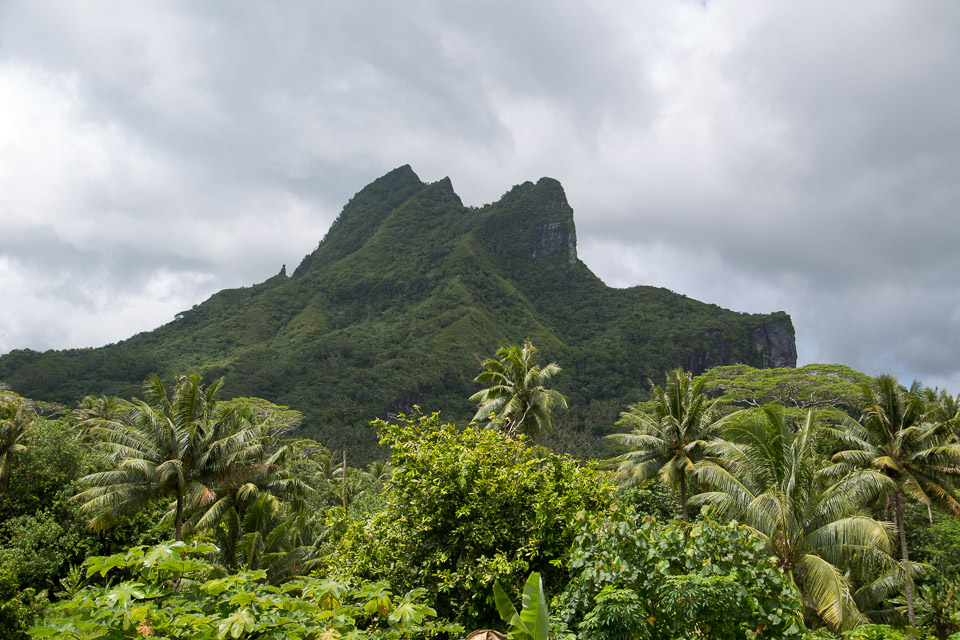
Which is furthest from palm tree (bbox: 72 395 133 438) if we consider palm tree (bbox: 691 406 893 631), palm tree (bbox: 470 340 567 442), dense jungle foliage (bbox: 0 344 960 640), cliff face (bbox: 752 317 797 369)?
cliff face (bbox: 752 317 797 369)

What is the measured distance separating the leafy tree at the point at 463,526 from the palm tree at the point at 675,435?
1143 centimetres

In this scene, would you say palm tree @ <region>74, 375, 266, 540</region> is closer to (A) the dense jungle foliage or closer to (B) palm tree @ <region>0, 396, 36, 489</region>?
(A) the dense jungle foliage

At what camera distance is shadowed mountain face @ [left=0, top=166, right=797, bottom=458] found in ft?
301

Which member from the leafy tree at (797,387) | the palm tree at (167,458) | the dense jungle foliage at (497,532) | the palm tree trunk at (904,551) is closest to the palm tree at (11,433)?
the dense jungle foliage at (497,532)

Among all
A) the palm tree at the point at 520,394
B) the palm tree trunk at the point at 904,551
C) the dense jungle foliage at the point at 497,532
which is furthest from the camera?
the palm tree at the point at 520,394

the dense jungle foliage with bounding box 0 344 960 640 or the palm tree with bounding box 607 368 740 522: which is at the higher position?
the palm tree with bounding box 607 368 740 522

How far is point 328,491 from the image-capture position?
109 ft

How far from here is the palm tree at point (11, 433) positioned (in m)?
16.2

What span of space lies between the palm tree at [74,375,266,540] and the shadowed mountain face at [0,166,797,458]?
199 feet

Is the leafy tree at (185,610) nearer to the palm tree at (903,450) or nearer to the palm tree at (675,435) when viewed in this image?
the palm tree at (675,435)

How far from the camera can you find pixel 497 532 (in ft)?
26.1

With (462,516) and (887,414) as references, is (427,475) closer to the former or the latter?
(462,516)

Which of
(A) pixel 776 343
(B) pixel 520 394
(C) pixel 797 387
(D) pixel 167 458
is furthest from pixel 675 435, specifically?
(A) pixel 776 343

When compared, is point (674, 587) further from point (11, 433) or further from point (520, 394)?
point (11, 433)
